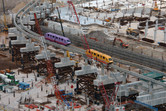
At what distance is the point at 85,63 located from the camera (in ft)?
227

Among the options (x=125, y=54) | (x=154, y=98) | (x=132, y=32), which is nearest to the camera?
(x=154, y=98)

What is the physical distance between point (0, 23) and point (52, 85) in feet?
156

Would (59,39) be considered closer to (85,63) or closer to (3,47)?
(85,63)

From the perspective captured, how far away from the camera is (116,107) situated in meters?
58.8

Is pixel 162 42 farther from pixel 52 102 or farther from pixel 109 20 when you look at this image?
pixel 52 102

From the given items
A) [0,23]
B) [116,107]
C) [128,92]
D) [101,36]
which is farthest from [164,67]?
[0,23]

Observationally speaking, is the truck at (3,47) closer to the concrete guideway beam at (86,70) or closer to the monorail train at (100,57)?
the monorail train at (100,57)

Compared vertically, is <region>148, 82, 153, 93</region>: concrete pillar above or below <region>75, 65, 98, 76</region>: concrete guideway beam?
below

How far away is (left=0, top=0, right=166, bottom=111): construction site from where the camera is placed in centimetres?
6353

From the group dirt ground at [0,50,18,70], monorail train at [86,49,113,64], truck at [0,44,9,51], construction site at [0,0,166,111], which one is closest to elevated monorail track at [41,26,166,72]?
construction site at [0,0,166,111]

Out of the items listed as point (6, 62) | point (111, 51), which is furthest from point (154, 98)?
point (6, 62)

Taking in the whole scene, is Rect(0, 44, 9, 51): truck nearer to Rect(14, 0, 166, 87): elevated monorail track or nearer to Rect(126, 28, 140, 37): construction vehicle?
Rect(14, 0, 166, 87): elevated monorail track

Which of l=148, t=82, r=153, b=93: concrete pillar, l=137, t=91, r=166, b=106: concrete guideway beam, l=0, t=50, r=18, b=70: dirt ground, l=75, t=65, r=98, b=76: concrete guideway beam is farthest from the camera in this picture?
l=0, t=50, r=18, b=70: dirt ground

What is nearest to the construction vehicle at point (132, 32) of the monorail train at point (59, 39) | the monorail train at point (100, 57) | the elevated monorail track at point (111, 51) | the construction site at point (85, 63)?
the construction site at point (85, 63)
